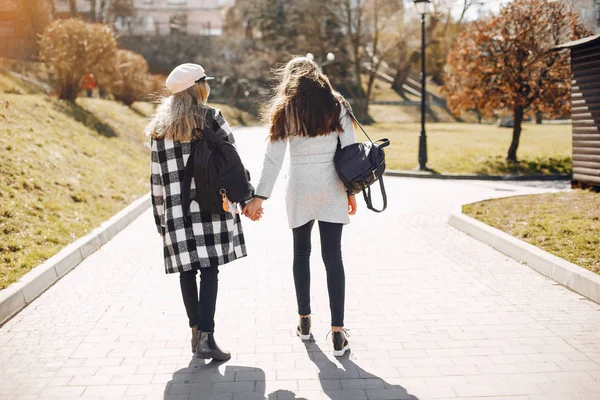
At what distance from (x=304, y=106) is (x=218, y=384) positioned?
194 centimetres

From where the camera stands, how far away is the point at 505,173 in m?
17.9

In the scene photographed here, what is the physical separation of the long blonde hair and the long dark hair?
53cm

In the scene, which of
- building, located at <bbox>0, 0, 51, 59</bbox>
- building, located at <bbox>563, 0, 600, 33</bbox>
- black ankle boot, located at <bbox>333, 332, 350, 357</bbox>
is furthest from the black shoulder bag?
building, located at <bbox>0, 0, 51, 59</bbox>

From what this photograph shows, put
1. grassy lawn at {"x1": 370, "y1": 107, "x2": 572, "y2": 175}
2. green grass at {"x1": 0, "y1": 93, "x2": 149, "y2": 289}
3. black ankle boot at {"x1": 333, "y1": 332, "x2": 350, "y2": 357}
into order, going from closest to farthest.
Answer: black ankle boot at {"x1": 333, "y1": 332, "x2": 350, "y2": 357} < green grass at {"x1": 0, "y1": 93, "x2": 149, "y2": 289} < grassy lawn at {"x1": 370, "y1": 107, "x2": 572, "y2": 175}

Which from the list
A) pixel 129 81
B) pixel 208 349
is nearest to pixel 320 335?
pixel 208 349

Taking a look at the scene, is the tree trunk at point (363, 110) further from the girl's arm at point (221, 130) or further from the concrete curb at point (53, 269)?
the girl's arm at point (221, 130)

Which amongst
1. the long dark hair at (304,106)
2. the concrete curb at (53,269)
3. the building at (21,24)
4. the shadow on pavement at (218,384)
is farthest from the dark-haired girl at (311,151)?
the building at (21,24)

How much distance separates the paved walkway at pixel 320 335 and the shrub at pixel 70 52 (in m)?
13.1

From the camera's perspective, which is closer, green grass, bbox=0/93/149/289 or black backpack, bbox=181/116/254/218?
black backpack, bbox=181/116/254/218

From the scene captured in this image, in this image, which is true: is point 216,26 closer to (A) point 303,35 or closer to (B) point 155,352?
(A) point 303,35

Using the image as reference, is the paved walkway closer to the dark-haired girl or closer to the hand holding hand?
the dark-haired girl

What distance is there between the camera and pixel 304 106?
4566 mm

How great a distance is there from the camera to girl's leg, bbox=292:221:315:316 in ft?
15.7

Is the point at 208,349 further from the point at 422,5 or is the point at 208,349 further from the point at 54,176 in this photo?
the point at 422,5
